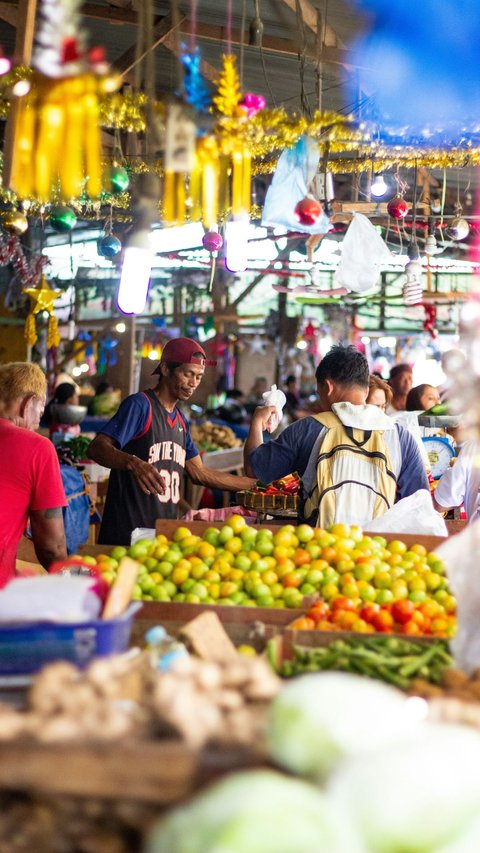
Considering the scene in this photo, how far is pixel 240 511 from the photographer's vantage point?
5492mm

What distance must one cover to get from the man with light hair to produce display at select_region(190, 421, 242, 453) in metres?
7.12

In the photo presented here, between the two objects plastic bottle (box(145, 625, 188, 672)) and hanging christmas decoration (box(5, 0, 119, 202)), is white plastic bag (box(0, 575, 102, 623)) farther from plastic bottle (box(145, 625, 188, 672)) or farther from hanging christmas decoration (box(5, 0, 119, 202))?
hanging christmas decoration (box(5, 0, 119, 202))

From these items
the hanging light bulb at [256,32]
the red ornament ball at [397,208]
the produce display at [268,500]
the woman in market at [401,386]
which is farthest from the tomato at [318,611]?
the woman in market at [401,386]

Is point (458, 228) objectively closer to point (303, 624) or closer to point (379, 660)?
point (303, 624)

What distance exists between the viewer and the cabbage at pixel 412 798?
1.34 metres

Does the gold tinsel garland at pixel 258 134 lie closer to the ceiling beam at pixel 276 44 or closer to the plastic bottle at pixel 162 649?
the ceiling beam at pixel 276 44

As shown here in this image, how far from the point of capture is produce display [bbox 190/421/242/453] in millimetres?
10891

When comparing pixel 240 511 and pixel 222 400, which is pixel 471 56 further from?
pixel 222 400

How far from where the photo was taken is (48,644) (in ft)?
6.33

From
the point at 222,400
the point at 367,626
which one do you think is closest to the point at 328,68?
the point at 367,626

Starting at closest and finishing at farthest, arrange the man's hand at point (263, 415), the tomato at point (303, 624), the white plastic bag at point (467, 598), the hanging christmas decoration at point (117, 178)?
1. the white plastic bag at point (467, 598)
2. the tomato at point (303, 624)
3. the man's hand at point (263, 415)
4. the hanging christmas decoration at point (117, 178)

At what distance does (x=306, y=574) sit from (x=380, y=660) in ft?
3.20

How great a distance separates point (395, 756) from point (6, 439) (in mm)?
2411

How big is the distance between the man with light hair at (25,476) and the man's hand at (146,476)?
74 centimetres
